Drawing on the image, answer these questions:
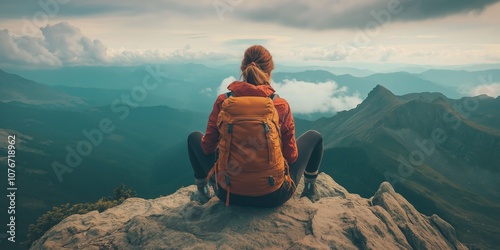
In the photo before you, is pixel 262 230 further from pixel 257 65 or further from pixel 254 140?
pixel 257 65

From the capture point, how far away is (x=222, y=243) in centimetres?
909

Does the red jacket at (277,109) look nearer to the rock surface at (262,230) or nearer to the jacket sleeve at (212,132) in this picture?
the jacket sleeve at (212,132)

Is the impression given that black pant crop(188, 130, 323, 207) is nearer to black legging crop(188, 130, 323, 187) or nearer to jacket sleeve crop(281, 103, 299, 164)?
black legging crop(188, 130, 323, 187)

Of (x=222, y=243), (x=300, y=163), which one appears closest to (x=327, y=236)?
(x=300, y=163)

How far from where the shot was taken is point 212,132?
8852 millimetres

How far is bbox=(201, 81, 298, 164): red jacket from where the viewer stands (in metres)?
8.24

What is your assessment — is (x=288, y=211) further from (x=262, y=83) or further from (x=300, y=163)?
(x=262, y=83)

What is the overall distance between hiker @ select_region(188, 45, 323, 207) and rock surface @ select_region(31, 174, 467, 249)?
1085mm

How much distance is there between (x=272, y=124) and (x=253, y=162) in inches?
47.6

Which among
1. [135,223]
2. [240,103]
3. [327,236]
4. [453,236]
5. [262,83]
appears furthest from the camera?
[453,236]

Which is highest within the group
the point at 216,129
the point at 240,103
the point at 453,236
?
the point at 240,103

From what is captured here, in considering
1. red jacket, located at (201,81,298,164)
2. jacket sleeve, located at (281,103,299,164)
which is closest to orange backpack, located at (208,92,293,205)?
red jacket, located at (201,81,298,164)

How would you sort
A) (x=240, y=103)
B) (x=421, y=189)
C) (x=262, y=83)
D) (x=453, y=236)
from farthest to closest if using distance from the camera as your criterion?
(x=421, y=189) < (x=453, y=236) < (x=262, y=83) < (x=240, y=103)

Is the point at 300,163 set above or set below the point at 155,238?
above
